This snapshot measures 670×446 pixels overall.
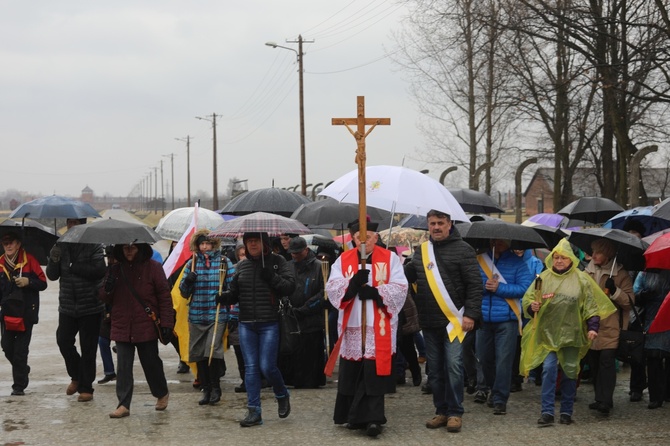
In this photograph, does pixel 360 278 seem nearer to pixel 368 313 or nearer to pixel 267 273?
pixel 368 313

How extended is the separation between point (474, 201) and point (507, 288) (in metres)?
5.50

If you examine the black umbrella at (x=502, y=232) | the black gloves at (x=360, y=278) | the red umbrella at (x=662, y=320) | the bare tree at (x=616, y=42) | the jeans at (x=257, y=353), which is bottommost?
the jeans at (x=257, y=353)

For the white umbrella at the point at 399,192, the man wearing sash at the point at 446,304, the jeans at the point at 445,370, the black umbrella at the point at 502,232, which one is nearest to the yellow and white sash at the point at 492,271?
the black umbrella at the point at 502,232

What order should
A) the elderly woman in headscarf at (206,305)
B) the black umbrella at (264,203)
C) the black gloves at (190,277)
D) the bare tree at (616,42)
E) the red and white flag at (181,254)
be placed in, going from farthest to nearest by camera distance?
the bare tree at (616,42) → the black umbrella at (264,203) → the red and white flag at (181,254) → the elderly woman in headscarf at (206,305) → the black gloves at (190,277)

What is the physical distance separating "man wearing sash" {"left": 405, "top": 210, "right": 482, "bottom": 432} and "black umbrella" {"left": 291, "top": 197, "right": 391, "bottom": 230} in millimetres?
3586

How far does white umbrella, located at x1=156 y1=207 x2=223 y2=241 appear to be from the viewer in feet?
37.7

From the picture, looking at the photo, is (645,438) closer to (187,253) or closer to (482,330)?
(482,330)

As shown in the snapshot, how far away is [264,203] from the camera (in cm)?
1368

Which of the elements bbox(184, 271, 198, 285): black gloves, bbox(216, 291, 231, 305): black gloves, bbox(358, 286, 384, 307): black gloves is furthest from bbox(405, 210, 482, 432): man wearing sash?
bbox(184, 271, 198, 285): black gloves

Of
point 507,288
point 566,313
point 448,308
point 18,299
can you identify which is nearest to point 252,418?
point 448,308

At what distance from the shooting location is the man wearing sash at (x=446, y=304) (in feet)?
27.1

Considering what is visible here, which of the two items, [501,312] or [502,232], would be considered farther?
[501,312]

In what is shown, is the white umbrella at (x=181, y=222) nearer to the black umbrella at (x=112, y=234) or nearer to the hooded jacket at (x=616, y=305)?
the black umbrella at (x=112, y=234)

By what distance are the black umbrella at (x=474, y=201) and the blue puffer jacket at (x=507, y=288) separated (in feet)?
16.8
